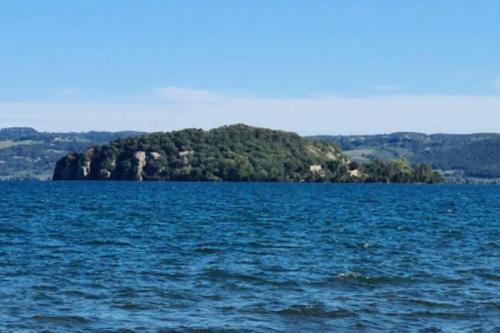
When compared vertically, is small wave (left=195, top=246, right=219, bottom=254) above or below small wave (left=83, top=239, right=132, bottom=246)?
above

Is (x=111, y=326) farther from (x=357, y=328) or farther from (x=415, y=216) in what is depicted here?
(x=415, y=216)

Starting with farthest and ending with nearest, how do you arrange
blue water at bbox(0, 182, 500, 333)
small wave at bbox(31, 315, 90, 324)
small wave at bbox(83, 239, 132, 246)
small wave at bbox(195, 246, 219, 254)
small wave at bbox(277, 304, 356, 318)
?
1. small wave at bbox(83, 239, 132, 246)
2. small wave at bbox(195, 246, 219, 254)
3. small wave at bbox(277, 304, 356, 318)
4. blue water at bbox(0, 182, 500, 333)
5. small wave at bbox(31, 315, 90, 324)

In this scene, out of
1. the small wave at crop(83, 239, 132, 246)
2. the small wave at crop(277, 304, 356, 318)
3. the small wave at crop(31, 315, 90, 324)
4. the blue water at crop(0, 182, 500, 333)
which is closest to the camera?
the small wave at crop(31, 315, 90, 324)

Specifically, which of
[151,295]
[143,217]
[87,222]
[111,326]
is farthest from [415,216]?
[111,326]

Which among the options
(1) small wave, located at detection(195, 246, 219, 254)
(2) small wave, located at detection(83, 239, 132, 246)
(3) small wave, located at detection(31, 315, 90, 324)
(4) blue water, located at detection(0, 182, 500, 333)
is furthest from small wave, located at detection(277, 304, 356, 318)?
(2) small wave, located at detection(83, 239, 132, 246)

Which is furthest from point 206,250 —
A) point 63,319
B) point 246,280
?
point 63,319

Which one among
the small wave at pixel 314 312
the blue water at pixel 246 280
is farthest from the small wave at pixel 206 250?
the small wave at pixel 314 312

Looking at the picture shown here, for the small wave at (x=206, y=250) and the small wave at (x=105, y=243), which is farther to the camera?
the small wave at (x=105, y=243)

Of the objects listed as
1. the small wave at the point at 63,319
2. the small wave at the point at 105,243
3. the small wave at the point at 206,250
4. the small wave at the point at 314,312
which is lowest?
the small wave at the point at 105,243

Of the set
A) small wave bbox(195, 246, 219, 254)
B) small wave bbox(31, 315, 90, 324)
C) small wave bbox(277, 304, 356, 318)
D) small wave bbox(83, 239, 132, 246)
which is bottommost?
small wave bbox(83, 239, 132, 246)

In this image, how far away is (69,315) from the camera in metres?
26.0

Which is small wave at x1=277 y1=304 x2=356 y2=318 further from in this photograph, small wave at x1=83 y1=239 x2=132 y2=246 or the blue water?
small wave at x1=83 y1=239 x2=132 y2=246

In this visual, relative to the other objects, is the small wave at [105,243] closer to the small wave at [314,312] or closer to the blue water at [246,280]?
the blue water at [246,280]

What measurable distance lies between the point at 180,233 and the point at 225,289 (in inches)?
1001
